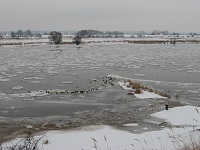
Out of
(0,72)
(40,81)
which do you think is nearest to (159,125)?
(40,81)

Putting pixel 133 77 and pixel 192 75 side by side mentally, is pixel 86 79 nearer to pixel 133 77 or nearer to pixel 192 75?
pixel 133 77

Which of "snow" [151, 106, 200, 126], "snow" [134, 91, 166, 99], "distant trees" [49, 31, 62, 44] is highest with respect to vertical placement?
"distant trees" [49, 31, 62, 44]

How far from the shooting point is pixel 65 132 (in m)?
11.8

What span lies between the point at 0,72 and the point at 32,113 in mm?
17943

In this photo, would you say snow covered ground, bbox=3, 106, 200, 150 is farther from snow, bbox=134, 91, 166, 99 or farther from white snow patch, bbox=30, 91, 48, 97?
white snow patch, bbox=30, 91, 48, 97

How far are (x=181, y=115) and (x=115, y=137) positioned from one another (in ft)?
14.4

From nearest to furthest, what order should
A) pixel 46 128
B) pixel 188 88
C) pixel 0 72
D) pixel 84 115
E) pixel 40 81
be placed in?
pixel 46 128, pixel 84 115, pixel 188 88, pixel 40 81, pixel 0 72

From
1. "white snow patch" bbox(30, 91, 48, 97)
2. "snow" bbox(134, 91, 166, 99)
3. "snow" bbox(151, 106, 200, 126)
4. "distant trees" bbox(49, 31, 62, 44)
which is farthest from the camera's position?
"distant trees" bbox(49, 31, 62, 44)

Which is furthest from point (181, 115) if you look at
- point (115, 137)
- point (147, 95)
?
point (147, 95)

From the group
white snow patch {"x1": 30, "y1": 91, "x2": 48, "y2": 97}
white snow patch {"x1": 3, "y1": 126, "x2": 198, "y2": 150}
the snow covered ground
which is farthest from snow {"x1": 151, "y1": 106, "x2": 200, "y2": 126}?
white snow patch {"x1": 30, "y1": 91, "x2": 48, "y2": 97}

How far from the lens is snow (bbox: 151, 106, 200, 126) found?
12.8m

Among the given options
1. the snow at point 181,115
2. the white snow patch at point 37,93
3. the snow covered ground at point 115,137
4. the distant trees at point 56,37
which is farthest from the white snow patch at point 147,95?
the distant trees at point 56,37

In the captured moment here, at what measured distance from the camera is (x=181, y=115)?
532 inches

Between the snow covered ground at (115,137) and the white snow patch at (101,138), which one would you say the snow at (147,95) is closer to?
the snow covered ground at (115,137)
